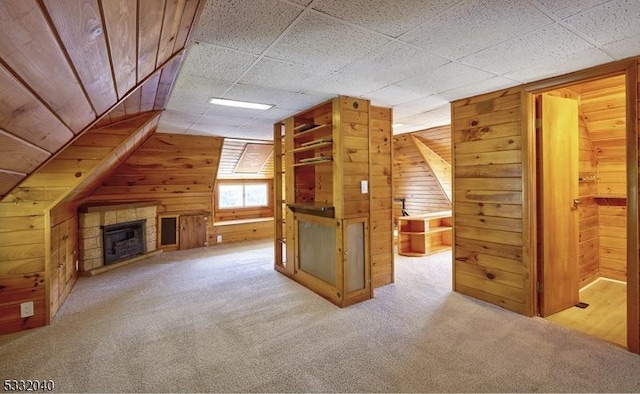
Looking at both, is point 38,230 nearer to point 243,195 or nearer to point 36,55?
point 36,55

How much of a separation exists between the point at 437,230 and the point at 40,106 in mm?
5248


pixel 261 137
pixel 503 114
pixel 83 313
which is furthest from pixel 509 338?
pixel 261 137

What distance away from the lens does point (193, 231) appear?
5.62 meters

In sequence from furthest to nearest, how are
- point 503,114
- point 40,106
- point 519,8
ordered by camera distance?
point 503,114
point 519,8
point 40,106

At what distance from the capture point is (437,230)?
521cm

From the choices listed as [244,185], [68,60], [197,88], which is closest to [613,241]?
[197,88]

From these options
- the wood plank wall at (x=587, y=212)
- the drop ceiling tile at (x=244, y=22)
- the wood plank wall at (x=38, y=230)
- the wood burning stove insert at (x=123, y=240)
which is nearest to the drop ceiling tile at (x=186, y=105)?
the wood plank wall at (x=38, y=230)

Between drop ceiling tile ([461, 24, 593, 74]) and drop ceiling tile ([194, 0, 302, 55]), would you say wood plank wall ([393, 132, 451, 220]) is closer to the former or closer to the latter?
drop ceiling tile ([461, 24, 593, 74])

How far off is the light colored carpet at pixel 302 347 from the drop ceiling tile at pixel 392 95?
210 centimetres

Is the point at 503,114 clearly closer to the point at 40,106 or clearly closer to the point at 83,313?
the point at 40,106

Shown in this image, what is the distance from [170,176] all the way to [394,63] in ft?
14.9

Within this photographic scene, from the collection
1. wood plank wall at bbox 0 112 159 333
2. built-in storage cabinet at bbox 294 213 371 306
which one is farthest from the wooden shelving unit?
wood plank wall at bbox 0 112 159 333

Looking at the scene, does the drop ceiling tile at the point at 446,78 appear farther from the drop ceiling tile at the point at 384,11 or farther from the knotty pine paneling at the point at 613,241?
the knotty pine paneling at the point at 613,241

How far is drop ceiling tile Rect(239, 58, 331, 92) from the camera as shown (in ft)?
7.08
